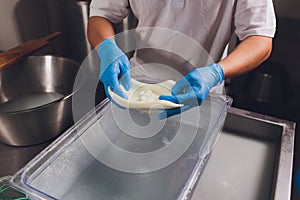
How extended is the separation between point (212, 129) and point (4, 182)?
0.60 meters

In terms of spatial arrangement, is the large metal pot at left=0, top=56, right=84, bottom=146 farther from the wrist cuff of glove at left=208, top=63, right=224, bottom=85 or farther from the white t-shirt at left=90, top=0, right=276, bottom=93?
the wrist cuff of glove at left=208, top=63, right=224, bottom=85

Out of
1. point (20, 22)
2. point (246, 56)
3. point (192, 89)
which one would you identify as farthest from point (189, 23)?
point (20, 22)

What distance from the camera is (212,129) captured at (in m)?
0.67

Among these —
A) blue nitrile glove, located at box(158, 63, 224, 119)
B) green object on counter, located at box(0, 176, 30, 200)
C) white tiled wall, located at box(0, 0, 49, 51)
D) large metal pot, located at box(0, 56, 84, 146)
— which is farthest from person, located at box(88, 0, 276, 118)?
white tiled wall, located at box(0, 0, 49, 51)

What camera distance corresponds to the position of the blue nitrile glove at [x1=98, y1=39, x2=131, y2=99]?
68cm

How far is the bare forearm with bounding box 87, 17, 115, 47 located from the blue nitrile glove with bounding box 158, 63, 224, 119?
0.39 meters

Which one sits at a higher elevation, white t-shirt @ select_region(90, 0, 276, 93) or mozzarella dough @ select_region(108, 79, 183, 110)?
white t-shirt @ select_region(90, 0, 276, 93)

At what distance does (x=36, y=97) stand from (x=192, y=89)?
635mm

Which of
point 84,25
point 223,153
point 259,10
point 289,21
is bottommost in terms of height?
point 223,153

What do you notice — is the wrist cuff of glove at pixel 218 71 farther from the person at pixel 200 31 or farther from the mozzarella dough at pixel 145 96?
the mozzarella dough at pixel 145 96

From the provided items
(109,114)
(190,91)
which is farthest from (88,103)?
(190,91)

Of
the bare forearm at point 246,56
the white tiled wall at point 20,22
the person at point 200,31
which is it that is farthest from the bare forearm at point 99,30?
the white tiled wall at point 20,22

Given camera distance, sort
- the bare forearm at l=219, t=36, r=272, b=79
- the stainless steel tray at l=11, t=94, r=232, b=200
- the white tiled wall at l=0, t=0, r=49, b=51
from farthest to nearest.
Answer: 1. the white tiled wall at l=0, t=0, r=49, b=51
2. the bare forearm at l=219, t=36, r=272, b=79
3. the stainless steel tray at l=11, t=94, r=232, b=200

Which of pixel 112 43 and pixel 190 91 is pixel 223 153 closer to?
pixel 190 91
